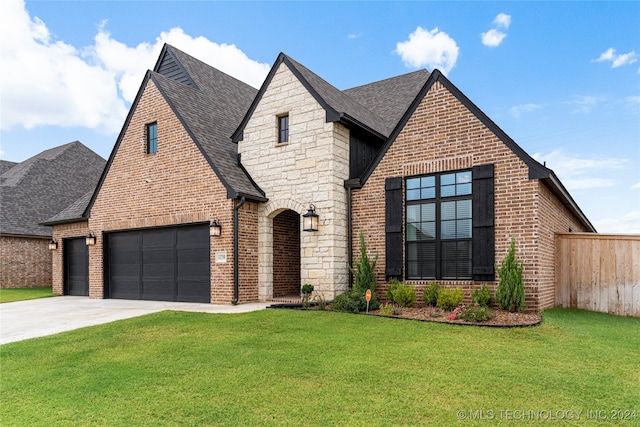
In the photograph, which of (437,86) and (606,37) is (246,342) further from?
(606,37)

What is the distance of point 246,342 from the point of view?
6.30m

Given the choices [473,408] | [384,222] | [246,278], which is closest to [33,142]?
[246,278]

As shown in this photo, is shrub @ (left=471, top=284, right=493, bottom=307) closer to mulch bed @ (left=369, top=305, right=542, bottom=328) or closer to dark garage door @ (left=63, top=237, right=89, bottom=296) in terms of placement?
mulch bed @ (left=369, top=305, right=542, bottom=328)

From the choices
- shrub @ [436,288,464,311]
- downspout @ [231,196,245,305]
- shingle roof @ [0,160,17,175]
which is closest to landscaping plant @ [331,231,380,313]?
shrub @ [436,288,464,311]

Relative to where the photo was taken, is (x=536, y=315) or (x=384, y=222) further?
(x=384, y=222)

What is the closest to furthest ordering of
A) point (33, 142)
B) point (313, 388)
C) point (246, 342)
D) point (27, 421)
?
point (27, 421), point (313, 388), point (246, 342), point (33, 142)

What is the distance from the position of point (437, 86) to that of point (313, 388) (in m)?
8.11

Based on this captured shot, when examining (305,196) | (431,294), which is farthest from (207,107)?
(431,294)

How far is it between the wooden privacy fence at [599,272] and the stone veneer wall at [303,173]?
222 inches

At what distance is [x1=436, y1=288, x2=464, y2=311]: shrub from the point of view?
28.6 ft

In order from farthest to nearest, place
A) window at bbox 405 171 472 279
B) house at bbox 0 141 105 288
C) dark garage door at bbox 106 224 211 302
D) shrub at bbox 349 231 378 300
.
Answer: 1. house at bbox 0 141 105 288
2. dark garage door at bbox 106 224 211 302
3. shrub at bbox 349 231 378 300
4. window at bbox 405 171 472 279

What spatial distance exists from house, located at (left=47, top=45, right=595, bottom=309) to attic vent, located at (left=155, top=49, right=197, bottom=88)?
1.13 m

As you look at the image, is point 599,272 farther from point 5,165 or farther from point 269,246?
point 5,165

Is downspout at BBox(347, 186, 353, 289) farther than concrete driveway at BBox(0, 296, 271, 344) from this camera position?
Yes
